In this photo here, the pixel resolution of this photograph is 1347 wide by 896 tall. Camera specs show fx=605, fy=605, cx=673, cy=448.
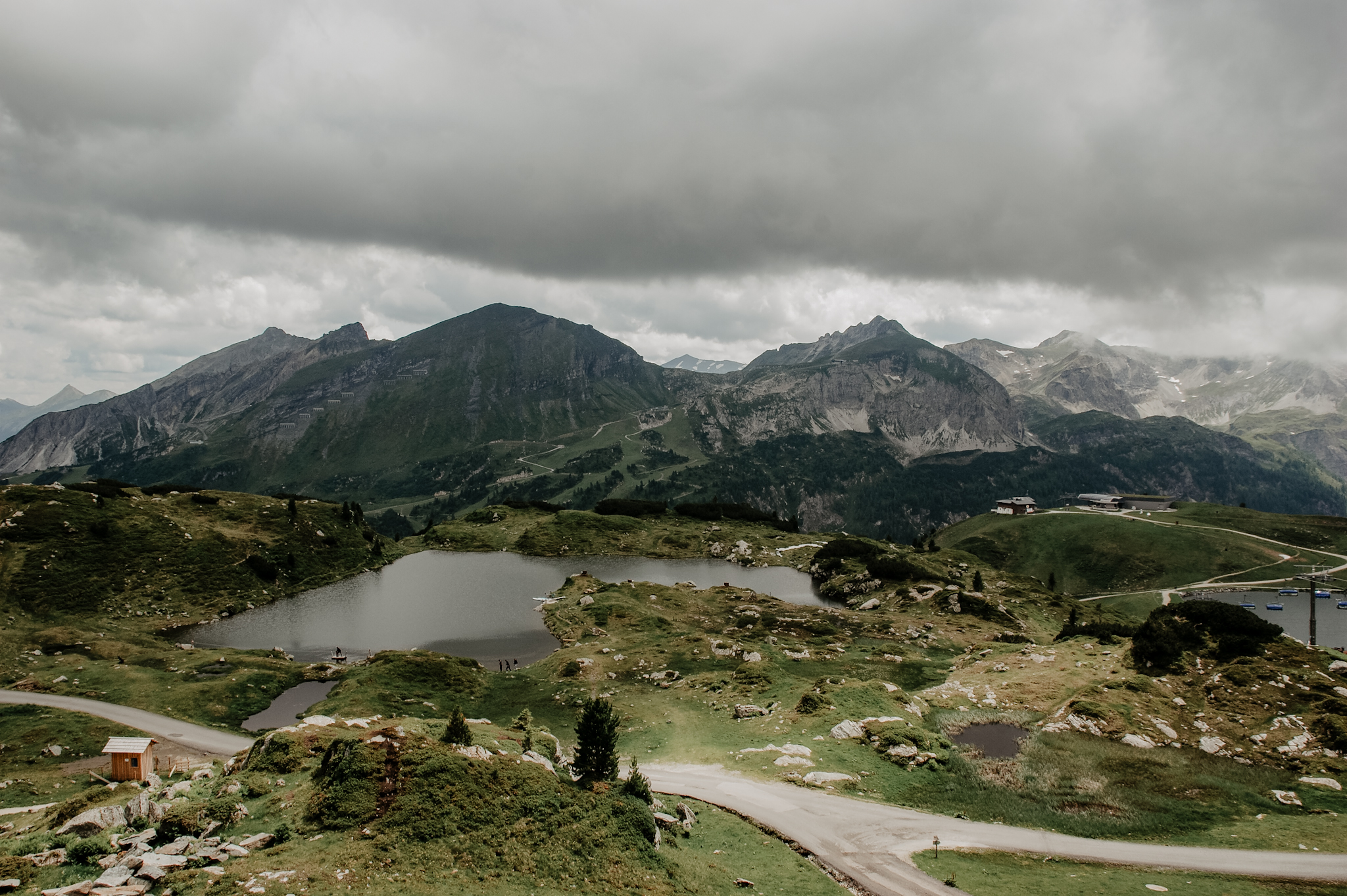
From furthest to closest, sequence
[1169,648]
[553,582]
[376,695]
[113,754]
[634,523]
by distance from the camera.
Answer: [634,523] < [553,582] < [376,695] < [1169,648] < [113,754]

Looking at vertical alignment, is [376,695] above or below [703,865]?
below

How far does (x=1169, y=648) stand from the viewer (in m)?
49.1

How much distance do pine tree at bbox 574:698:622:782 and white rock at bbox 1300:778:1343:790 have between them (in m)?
39.7

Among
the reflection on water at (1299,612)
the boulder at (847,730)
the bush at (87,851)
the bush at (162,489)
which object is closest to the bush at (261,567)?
the bush at (162,489)

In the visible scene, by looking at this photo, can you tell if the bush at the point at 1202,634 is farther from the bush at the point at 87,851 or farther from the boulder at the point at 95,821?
the boulder at the point at 95,821

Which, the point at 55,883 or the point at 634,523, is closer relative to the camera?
the point at 55,883

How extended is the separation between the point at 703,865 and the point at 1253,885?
917 inches

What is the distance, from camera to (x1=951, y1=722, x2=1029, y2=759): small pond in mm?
41594

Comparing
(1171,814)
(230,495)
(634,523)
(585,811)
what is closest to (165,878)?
(585,811)

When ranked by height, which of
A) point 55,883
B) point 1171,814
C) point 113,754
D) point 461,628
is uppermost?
point 55,883

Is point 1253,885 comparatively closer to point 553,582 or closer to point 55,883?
point 55,883

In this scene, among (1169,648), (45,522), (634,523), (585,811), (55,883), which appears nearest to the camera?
(55,883)

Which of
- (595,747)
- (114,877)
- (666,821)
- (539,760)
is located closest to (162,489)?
(539,760)

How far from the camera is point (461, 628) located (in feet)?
314
